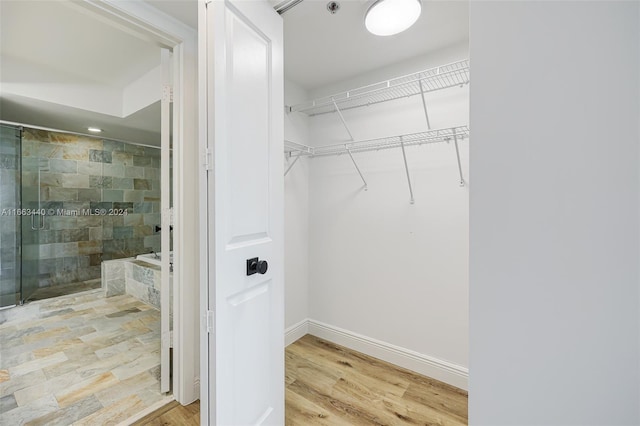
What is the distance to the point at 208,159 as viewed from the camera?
981mm

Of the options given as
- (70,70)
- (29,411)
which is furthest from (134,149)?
(29,411)

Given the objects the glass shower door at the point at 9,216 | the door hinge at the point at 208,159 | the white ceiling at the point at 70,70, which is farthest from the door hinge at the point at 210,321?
the glass shower door at the point at 9,216

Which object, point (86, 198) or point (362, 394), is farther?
point (86, 198)

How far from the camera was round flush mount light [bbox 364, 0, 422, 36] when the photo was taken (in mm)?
1301

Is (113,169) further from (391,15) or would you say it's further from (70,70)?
(391,15)

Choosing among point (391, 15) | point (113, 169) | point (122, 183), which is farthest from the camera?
point (122, 183)

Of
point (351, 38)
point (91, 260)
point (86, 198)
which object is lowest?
point (91, 260)

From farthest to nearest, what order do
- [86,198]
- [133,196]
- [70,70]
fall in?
1. [133,196]
2. [86,198]
3. [70,70]

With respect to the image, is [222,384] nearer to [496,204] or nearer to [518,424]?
[518,424]

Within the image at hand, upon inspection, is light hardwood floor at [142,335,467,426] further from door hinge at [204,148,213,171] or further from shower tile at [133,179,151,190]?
shower tile at [133,179,151,190]

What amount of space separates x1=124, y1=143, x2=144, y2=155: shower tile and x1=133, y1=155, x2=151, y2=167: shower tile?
65 mm

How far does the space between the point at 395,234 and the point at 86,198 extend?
4.44 metres

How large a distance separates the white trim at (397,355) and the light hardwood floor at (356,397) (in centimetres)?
5

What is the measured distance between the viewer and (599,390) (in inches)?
14.8
